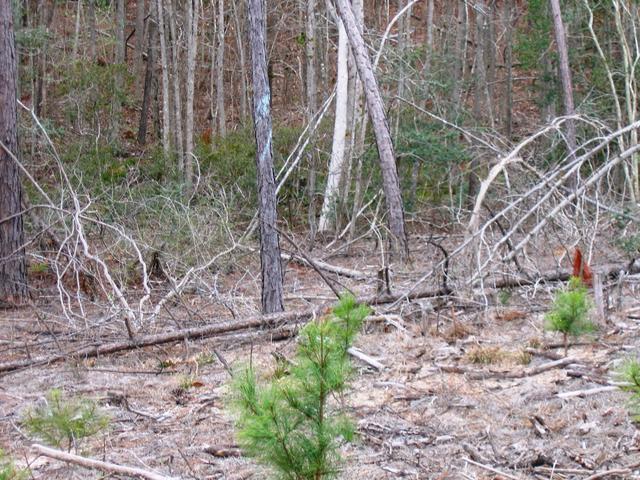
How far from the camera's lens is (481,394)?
5961 mm

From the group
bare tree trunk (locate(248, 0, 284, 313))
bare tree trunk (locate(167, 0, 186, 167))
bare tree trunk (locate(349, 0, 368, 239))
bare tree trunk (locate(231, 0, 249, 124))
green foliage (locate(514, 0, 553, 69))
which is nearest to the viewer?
bare tree trunk (locate(248, 0, 284, 313))

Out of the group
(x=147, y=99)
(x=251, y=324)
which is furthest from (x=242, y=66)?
(x=251, y=324)

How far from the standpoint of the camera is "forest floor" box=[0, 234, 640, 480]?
488 centimetres

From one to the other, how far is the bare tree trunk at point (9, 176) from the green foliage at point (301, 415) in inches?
329

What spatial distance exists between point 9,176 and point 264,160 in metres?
4.32

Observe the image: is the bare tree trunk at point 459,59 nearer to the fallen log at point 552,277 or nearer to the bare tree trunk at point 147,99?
the fallen log at point 552,277

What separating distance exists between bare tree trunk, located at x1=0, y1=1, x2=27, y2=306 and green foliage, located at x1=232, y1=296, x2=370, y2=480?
8.37 metres

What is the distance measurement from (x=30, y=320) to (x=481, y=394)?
20.0 ft

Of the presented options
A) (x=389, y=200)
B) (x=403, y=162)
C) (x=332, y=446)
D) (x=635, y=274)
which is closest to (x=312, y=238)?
(x=403, y=162)

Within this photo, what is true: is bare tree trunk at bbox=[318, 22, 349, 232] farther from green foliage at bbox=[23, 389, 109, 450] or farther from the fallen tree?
green foliage at bbox=[23, 389, 109, 450]

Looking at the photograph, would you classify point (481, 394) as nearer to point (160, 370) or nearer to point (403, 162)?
point (160, 370)

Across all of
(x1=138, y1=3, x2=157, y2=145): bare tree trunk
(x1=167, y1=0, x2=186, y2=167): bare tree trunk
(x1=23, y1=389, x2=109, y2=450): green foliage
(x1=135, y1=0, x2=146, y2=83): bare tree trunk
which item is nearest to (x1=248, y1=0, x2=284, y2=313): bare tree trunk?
(x1=23, y1=389, x2=109, y2=450): green foliage

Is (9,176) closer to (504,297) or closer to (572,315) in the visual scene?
(504,297)

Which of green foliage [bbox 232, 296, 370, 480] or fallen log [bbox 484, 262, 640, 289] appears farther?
fallen log [bbox 484, 262, 640, 289]
